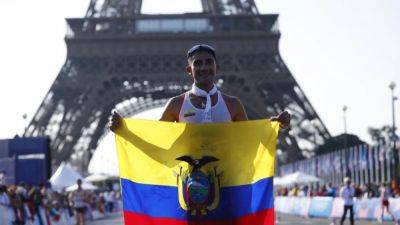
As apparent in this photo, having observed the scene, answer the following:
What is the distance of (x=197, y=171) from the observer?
18.3ft

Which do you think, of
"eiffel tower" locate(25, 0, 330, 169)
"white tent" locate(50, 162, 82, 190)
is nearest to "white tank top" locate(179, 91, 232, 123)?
"white tent" locate(50, 162, 82, 190)

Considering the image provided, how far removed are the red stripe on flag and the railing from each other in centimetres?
5996

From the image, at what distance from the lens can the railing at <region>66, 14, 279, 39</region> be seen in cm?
6644

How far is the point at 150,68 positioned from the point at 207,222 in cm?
6229

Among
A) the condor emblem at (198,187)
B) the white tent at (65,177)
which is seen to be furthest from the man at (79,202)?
the condor emblem at (198,187)

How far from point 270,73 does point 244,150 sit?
58.4 metres

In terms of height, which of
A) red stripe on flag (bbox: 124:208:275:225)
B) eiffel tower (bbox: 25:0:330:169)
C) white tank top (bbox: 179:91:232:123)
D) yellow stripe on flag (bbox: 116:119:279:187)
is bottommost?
red stripe on flag (bbox: 124:208:275:225)

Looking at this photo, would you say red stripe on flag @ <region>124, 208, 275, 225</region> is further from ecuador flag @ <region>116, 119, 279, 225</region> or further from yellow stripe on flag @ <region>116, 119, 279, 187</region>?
yellow stripe on flag @ <region>116, 119, 279, 187</region>

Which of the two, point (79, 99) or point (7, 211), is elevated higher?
point (79, 99)

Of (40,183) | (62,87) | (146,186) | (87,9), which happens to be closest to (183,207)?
(146,186)

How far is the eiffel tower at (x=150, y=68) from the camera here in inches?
2507

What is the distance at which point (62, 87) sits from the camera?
62.8 metres

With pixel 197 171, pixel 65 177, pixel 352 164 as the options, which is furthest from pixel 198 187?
pixel 352 164

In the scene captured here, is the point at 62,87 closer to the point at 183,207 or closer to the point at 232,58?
the point at 232,58
